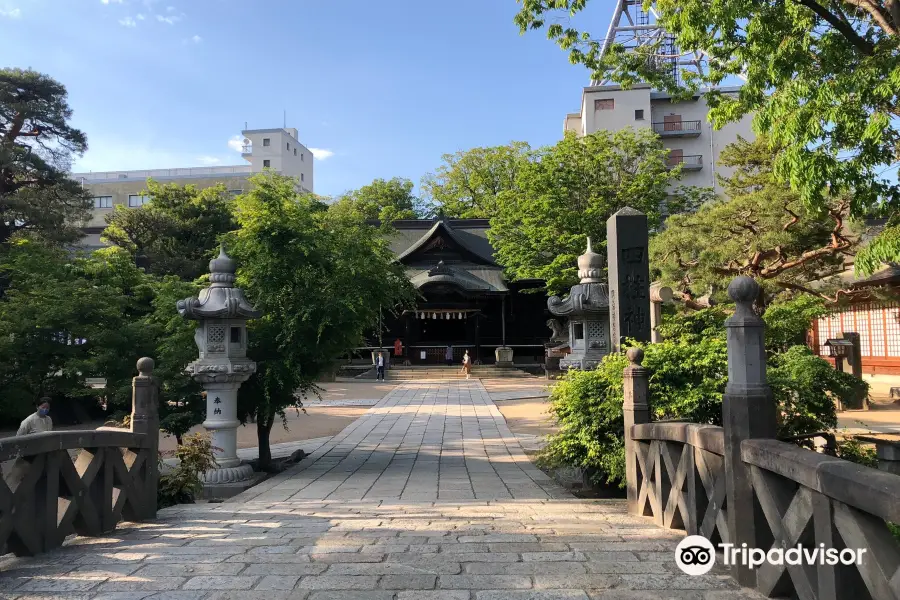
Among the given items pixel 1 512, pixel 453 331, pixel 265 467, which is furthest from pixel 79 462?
pixel 453 331

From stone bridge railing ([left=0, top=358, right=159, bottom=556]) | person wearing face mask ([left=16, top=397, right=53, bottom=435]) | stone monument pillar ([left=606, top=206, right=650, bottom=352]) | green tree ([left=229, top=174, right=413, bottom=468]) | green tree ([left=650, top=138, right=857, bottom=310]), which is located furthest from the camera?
green tree ([left=650, top=138, right=857, bottom=310])

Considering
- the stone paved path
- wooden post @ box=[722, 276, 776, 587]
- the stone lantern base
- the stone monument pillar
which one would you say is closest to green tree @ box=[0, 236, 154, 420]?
the stone lantern base

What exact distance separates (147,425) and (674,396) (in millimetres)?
5222

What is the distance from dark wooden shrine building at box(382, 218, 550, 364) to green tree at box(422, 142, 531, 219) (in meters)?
5.24

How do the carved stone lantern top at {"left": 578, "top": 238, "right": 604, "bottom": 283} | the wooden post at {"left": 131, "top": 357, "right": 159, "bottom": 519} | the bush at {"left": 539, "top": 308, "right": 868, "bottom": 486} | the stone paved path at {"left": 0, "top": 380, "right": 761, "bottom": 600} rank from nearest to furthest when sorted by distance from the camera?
the stone paved path at {"left": 0, "top": 380, "right": 761, "bottom": 600}
the wooden post at {"left": 131, "top": 357, "right": 159, "bottom": 519}
the bush at {"left": 539, "top": 308, "right": 868, "bottom": 486}
the carved stone lantern top at {"left": 578, "top": 238, "right": 604, "bottom": 283}

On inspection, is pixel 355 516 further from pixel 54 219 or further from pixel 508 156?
pixel 508 156

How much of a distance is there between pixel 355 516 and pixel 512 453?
5547 millimetres

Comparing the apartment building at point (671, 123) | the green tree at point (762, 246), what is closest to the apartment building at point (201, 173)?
the apartment building at point (671, 123)

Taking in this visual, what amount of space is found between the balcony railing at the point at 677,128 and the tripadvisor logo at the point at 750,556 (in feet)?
148

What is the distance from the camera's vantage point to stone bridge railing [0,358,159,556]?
3.89m

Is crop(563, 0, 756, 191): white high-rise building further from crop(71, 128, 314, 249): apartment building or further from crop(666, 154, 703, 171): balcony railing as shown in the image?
crop(71, 128, 314, 249): apartment building

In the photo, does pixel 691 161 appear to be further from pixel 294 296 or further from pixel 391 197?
pixel 294 296

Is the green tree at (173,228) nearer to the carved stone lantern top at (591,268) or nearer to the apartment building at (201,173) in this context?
the carved stone lantern top at (591,268)

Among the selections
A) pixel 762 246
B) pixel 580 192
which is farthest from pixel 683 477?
pixel 580 192
